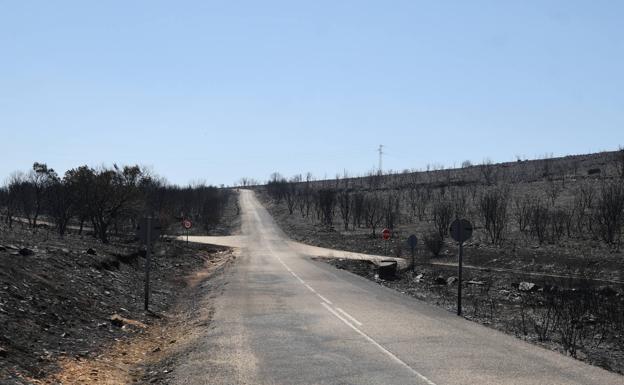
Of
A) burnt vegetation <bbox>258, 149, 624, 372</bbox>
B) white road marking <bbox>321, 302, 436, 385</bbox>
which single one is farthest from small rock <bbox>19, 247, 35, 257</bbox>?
burnt vegetation <bbox>258, 149, 624, 372</bbox>

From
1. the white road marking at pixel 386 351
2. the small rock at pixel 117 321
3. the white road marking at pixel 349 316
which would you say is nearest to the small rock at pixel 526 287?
the white road marking at pixel 349 316

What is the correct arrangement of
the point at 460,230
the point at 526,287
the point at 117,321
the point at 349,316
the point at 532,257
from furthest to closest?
the point at 532,257 → the point at 526,287 → the point at 460,230 → the point at 349,316 → the point at 117,321

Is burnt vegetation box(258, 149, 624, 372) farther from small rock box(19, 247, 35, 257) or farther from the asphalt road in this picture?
small rock box(19, 247, 35, 257)

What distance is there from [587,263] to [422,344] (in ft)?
80.1

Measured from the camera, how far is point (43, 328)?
10.4 meters

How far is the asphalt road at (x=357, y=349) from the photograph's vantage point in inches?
331

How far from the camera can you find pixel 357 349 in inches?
414

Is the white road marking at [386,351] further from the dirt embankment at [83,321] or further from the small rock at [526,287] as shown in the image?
the small rock at [526,287]

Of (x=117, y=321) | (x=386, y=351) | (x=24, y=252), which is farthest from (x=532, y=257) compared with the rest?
(x=24, y=252)

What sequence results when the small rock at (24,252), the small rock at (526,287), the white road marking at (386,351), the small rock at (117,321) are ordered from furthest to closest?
the small rock at (526,287) < the small rock at (24,252) < the small rock at (117,321) < the white road marking at (386,351)

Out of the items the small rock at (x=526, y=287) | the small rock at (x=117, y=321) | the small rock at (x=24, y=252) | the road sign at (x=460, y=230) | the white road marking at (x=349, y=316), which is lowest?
the small rock at (x=526, y=287)

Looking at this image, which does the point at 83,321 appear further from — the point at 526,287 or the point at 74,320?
the point at 526,287

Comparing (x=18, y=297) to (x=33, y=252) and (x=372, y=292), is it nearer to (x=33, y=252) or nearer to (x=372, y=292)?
(x=33, y=252)

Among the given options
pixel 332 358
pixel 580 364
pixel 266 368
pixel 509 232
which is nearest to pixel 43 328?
pixel 266 368
